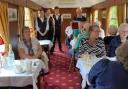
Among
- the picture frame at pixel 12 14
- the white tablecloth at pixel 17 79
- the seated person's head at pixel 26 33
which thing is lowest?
the white tablecloth at pixel 17 79

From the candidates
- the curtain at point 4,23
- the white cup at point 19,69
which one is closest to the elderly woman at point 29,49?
the curtain at point 4,23

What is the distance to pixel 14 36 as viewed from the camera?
767cm

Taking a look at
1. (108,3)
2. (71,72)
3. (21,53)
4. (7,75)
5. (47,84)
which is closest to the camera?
(7,75)

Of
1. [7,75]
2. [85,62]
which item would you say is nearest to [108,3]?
[85,62]

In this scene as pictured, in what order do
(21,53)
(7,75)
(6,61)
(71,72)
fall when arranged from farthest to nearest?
(71,72) → (21,53) → (6,61) → (7,75)

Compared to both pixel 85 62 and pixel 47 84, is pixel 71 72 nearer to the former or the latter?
pixel 47 84

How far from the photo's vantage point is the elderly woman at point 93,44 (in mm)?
4869

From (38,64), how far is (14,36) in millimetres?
3503

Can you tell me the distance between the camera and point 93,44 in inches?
195

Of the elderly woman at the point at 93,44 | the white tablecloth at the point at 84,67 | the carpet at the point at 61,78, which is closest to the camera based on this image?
the white tablecloth at the point at 84,67

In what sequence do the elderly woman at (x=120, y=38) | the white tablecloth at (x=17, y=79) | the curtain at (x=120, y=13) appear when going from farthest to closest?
the curtain at (x=120, y=13) < the elderly woman at (x=120, y=38) < the white tablecloth at (x=17, y=79)

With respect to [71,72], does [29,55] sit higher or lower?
higher

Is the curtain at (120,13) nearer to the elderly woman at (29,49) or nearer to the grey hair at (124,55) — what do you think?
the elderly woman at (29,49)

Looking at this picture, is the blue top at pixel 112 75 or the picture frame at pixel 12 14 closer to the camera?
the blue top at pixel 112 75
